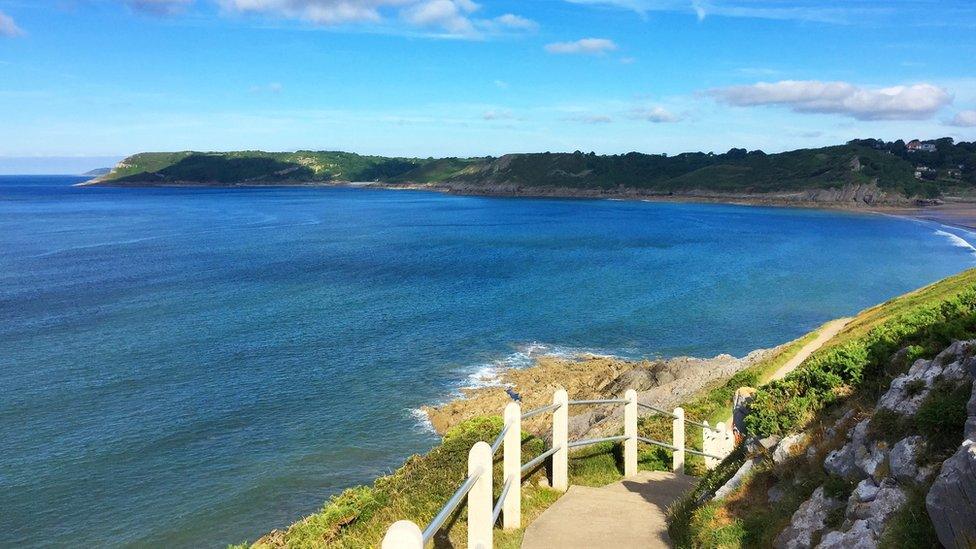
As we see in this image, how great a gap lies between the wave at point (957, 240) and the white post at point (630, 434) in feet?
308

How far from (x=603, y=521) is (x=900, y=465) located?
3854 millimetres

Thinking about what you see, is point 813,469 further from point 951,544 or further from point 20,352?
point 20,352

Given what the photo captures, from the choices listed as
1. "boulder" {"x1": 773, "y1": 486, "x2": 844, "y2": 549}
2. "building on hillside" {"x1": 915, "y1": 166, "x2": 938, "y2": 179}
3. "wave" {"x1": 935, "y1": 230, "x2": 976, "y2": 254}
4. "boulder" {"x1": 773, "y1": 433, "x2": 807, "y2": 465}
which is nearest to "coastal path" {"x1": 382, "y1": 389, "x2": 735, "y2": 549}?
"boulder" {"x1": 773, "y1": 433, "x2": 807, "y2": 465}

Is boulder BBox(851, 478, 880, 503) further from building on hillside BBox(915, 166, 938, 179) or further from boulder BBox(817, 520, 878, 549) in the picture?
building on hillside BBox(915, 166, 938, 179)

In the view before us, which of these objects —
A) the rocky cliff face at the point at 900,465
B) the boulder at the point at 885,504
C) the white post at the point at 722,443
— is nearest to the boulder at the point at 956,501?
the rocky cliff face at the point at 900,465

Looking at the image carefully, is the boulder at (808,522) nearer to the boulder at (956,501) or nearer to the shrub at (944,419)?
the shrub at (944,419)

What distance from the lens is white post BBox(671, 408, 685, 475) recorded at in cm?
1202

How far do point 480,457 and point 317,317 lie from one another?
4463 centimetres

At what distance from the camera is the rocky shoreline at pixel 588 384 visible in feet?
90.9

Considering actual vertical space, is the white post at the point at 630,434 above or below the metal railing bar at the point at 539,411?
below

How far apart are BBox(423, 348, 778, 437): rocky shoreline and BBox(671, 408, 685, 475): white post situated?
1152 centimetres

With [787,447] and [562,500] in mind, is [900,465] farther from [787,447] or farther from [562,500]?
[562,500]

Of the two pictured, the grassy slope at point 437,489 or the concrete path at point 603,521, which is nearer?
the concrete path at point 603,521

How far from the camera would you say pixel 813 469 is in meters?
6.36
